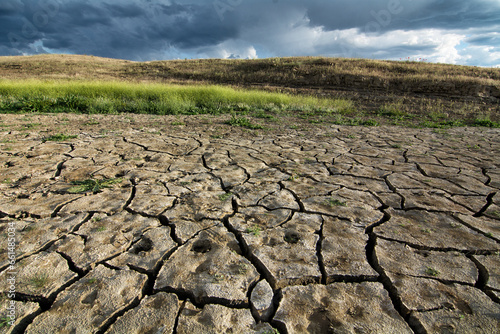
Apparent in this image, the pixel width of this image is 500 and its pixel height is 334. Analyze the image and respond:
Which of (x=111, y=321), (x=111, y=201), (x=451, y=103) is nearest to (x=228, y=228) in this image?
(x=111, y=321)

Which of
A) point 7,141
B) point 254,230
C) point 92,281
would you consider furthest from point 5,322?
point 7,141

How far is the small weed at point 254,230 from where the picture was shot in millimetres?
2047

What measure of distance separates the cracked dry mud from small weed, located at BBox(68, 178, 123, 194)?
8cm

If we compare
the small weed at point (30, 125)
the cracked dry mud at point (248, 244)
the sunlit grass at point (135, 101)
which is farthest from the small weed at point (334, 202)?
the sunlit grass at point (135, 101)

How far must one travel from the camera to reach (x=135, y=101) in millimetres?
8727

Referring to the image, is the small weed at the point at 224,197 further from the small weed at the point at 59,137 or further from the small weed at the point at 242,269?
the small weed at the point at 59,137

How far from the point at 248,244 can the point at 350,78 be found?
1719cm

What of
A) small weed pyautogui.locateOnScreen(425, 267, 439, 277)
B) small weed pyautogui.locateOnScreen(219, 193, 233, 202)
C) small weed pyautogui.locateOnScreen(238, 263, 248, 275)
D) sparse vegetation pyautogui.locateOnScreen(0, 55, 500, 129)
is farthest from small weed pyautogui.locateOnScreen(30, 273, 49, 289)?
sparse vegetation pyautogui.locateOnScreen(0, 55, 500, 129)

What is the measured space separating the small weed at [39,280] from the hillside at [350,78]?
1011 cm

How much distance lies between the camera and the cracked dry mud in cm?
140

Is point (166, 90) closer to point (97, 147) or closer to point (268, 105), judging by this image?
point (268, 105)

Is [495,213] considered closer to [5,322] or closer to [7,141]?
[5,322]

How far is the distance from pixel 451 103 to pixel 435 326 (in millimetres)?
13469

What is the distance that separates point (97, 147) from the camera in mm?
4109
